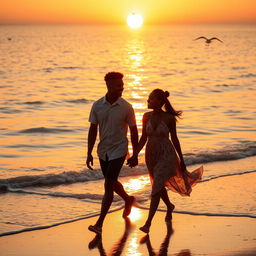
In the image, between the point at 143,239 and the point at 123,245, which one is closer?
the point at 123,245

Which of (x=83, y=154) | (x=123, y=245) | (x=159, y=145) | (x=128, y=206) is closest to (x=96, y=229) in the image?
(x=123, y=245)

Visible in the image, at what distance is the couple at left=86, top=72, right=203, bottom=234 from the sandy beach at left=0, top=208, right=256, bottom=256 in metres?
0.23

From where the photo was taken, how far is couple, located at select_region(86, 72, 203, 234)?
6.65 meters

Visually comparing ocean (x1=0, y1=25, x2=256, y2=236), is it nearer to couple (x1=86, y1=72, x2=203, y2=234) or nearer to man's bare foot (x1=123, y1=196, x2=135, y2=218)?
man's bare foot (x1=123, y1=196, x2=135, y2=218)

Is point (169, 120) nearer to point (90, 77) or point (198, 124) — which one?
point (198, 124)

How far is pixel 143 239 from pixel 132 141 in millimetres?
1072

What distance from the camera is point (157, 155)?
6949mm

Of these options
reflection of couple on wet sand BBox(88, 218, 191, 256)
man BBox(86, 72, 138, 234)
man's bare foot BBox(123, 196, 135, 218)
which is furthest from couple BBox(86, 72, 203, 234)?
man's bare foot BBox(123, 196, 135, 218)

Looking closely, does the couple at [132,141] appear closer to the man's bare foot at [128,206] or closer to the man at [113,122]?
the man at [113,122]

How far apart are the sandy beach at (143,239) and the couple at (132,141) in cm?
23

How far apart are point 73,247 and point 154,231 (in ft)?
3.41

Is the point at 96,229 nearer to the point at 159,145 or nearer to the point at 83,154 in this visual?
the point at 159,145

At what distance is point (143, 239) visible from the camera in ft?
21.6

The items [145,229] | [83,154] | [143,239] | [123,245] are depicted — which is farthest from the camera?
[83,154]
